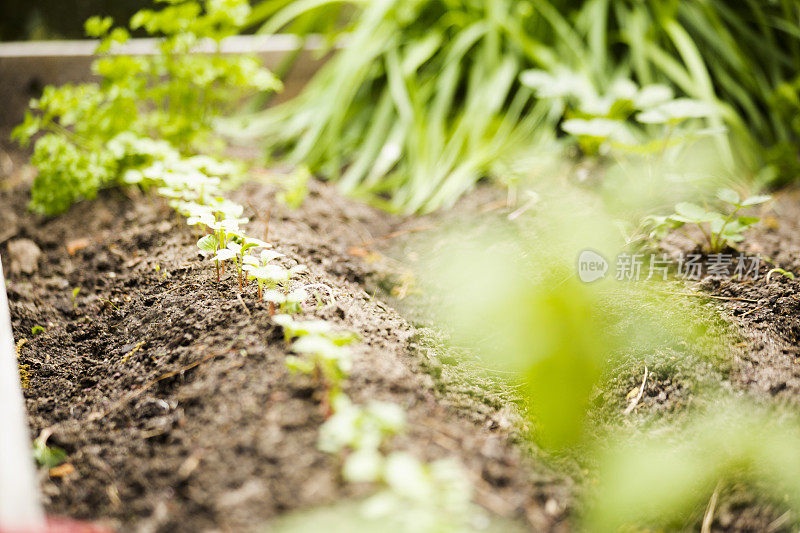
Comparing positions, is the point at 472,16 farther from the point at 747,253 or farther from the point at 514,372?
the point at 514,372

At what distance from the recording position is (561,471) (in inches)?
41.4

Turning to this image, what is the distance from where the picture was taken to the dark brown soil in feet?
2.79

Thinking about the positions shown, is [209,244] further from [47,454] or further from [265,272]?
[47,454]

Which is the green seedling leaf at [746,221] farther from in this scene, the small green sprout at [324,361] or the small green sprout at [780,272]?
the small green sprout at [324,361]

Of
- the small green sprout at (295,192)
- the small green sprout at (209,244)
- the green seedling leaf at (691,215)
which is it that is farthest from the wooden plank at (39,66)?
the green seedling leaf at (691,215)

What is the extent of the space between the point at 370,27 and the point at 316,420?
1.78 meters

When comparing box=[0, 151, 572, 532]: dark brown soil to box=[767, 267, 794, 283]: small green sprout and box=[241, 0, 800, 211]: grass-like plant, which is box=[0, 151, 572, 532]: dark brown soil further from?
box=[767, 267, 794, 283]: small green sprout

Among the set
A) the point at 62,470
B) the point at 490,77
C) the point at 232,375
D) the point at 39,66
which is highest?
the point at 39,66

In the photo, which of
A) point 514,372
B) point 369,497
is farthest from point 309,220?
point 369,497

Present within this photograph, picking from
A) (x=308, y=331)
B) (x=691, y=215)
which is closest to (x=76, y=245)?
(x=308, y=331)

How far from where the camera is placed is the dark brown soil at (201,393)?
2.79ft

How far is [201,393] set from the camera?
1001 mm

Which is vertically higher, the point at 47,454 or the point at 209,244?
the point at 209,244

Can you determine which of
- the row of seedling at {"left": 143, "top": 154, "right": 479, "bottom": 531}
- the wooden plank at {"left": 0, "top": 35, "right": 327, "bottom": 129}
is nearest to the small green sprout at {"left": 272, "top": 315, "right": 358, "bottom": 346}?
the row of seedling at {"left": 143, "top": 154, "right": 479, "bottom": 531}
